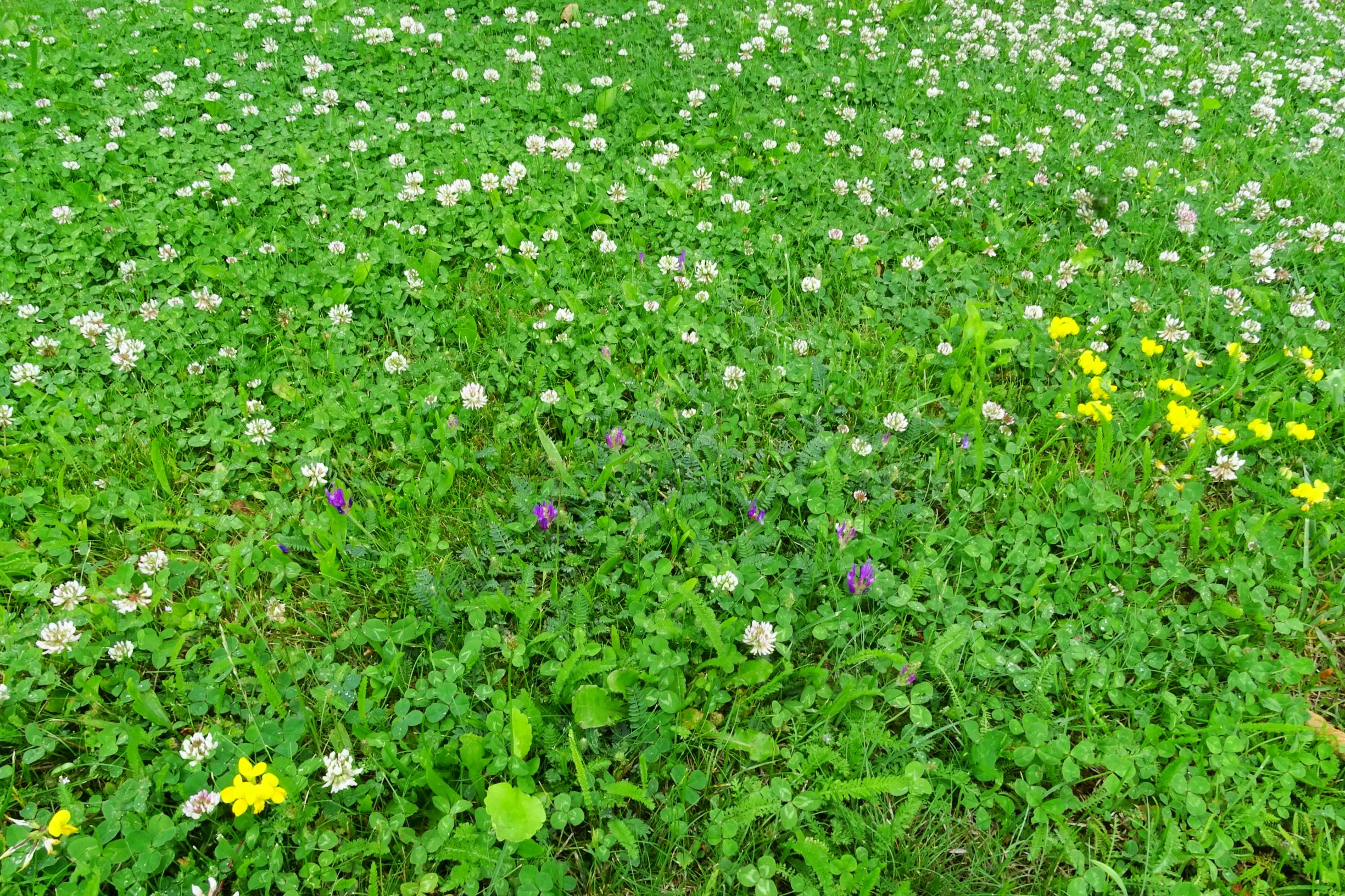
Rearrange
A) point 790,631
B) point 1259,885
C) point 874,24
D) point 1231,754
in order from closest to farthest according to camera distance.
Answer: point 1259,885 < point 1231,754 < point 790,631 < point 874,24

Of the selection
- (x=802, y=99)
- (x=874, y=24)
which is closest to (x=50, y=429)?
(x=802, y=99)

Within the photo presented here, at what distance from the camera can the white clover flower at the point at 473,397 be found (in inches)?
134

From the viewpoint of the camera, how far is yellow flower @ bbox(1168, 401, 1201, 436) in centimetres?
325

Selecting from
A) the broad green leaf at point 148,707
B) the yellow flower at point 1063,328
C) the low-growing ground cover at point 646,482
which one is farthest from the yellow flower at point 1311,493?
the broad green leaf at point 148,707

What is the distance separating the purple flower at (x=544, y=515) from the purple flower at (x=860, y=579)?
1093mm

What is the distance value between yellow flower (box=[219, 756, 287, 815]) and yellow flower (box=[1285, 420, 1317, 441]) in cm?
392

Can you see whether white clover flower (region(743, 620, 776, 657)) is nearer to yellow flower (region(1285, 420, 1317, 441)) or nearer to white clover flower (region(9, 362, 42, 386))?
yellow flower (region(1285, 420, 1317, 441))

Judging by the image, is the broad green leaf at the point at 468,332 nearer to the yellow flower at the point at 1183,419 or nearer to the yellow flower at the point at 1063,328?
the yellow flower at the point at 1063,328

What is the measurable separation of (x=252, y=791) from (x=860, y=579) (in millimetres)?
1955

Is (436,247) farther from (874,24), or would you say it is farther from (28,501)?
(874,24)

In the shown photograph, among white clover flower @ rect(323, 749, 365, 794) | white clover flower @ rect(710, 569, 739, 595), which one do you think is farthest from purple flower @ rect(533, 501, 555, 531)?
white clover flower @ rect(323, 749, 365, 794)

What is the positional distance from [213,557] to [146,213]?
2291 millimetres

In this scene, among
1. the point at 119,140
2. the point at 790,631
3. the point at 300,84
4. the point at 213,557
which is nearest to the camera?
the point at 790,631

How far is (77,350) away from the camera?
3.53m
